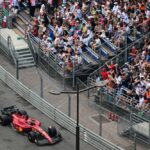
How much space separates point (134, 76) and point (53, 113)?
457 centimetres

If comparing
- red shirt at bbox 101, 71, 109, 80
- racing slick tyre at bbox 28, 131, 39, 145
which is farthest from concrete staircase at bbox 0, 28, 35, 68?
racing slick tyre at bbox 28, 131, 39, 145

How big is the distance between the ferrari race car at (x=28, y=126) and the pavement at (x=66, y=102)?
83.8 inches

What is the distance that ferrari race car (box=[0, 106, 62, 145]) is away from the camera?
32594 millimetres

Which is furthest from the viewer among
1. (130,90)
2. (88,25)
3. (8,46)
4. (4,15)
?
(4,15)

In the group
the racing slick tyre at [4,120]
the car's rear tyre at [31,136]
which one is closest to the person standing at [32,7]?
the racing slick tyre at [4,120]

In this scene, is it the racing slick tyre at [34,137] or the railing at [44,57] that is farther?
the railing at [44,57]

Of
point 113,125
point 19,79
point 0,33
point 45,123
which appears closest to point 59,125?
point 45,123

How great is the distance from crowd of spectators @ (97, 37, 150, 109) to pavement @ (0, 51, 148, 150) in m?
1.60

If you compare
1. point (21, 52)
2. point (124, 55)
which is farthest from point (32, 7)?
point (124, 55)

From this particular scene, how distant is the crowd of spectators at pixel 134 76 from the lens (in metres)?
34.0

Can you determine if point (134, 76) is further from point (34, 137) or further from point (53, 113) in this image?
point (34, 137)

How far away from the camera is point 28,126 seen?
110 feet

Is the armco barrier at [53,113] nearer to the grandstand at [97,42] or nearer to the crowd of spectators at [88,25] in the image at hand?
the grandstand at [97,42]

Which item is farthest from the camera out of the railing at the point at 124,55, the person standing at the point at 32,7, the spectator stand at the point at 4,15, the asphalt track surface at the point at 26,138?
the spectator stand at the point at 4,15
